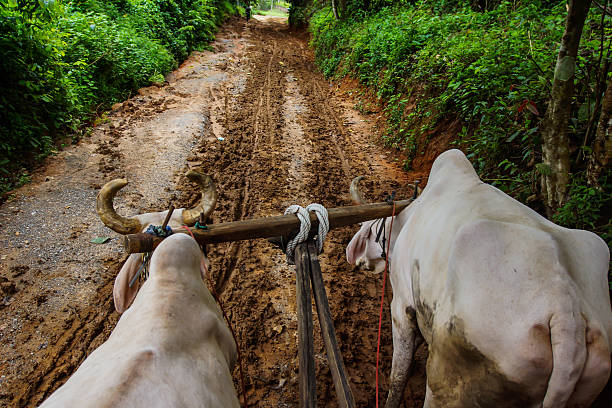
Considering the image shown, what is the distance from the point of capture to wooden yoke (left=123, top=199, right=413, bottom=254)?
1.96 metres

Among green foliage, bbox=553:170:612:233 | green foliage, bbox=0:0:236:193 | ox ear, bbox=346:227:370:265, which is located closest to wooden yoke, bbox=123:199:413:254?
ox ear, bbox=346:227:370:265

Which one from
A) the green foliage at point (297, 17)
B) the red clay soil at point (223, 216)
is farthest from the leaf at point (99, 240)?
the green foliage at point (297, 17)

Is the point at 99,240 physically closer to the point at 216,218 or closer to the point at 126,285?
the point at 216,218

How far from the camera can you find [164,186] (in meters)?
5.18

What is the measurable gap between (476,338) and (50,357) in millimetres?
3341

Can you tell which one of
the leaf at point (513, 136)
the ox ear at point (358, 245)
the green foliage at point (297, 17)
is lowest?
the ox ear at point (358, 245)

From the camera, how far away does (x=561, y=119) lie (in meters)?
2.81

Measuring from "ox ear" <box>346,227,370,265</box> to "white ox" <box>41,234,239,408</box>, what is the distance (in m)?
1.59

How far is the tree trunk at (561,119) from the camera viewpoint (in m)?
2.53

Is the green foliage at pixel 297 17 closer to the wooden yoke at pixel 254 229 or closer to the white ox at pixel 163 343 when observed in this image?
the wooden yoke at pixel 254 229

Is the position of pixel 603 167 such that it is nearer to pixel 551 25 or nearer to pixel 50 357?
pixel 551 25

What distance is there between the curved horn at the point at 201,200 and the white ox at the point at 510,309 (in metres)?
1.50

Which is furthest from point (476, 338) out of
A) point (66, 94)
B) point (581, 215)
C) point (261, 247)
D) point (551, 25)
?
point (66, 94)

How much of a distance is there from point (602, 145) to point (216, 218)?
416 cm
